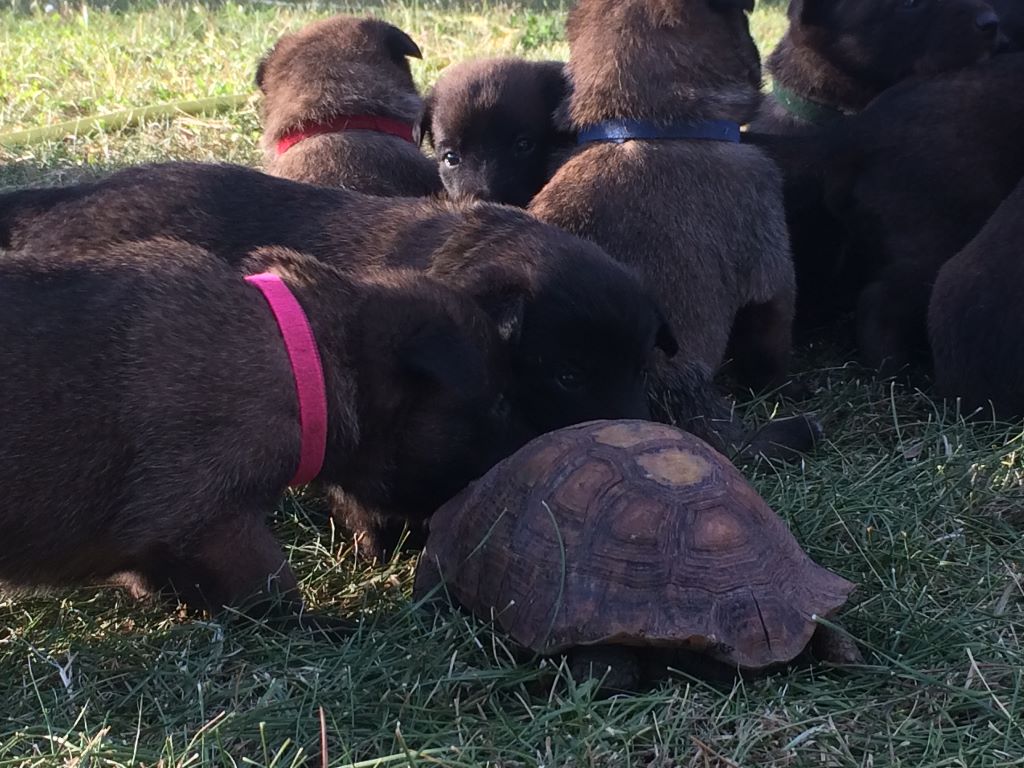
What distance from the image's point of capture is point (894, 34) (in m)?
5.55

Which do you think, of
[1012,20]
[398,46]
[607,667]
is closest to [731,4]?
[1012,20]

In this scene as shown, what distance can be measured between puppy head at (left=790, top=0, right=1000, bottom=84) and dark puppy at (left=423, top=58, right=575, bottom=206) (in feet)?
3.91

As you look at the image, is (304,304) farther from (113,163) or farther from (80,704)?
(113,163)

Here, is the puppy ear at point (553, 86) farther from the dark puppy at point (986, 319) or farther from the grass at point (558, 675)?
the grass at point (558, 675)

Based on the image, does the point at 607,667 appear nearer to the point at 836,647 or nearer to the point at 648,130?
the point at 836,647

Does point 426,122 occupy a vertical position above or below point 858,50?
below

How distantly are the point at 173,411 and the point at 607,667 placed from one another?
3.94ft

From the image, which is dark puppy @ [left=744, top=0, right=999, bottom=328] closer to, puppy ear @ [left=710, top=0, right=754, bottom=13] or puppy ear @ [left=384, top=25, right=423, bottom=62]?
puppy ear @ [left=710, top=0, right=754, bottom=13]

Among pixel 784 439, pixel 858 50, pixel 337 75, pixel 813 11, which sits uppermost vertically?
pixel 813 11

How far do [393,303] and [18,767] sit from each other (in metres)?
1.51

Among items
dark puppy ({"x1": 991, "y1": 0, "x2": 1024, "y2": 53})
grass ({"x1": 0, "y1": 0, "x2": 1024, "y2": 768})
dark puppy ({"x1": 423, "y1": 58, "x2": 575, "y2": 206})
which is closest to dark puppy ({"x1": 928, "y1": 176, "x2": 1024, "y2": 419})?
grass ({"x1": 0, "y1": 0, "x2": 1024, "y2": 768})

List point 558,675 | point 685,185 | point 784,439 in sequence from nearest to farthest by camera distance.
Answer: point 558,675, point 784,439, point 685,185

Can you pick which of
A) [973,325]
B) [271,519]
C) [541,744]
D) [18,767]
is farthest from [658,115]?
[18,767]

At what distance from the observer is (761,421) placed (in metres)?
4.73
